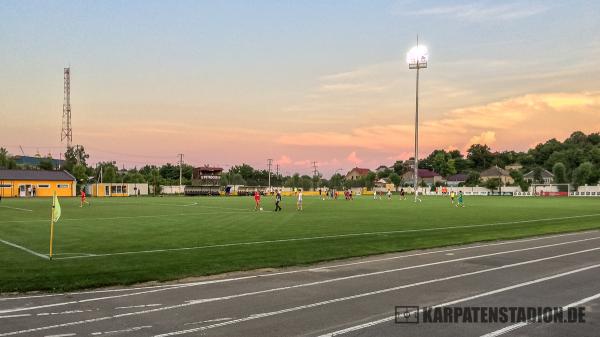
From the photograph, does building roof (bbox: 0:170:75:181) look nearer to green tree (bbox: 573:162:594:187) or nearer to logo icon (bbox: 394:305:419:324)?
logo icon (bbox: 394:305:419:324)

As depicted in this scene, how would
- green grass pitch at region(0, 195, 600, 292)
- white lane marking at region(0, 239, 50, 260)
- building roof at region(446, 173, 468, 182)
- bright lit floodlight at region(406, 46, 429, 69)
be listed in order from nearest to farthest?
green grass pitch at region(0, 195, 600, 292) → white lane marking at region(0, 239, 50, 260) → bright lit floodlight at region(406, 46, 429, 69) → building roof at region(446, 173, 468, 182)

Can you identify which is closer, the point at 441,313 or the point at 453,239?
the point at 441,313

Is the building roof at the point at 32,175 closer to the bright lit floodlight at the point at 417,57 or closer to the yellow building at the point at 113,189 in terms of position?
the yellow building at the point at 113,189

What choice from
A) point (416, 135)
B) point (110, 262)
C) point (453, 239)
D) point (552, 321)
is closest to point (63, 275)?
point (110, 262)

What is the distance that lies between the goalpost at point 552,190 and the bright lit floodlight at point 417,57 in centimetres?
5424

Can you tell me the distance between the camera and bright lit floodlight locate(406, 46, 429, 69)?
76.2 metres

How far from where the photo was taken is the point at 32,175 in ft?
291

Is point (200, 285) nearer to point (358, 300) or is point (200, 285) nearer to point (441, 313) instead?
point (358, 300)

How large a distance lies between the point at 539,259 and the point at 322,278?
25.4 feet

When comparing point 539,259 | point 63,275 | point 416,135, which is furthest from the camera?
point 416,135

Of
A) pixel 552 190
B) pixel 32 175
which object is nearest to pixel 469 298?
pixel 32 175

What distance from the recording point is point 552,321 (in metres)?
8.66

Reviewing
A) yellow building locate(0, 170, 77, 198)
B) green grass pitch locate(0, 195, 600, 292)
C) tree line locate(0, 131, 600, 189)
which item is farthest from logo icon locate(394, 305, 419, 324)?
tree line locate(0, 131, 600, 189)

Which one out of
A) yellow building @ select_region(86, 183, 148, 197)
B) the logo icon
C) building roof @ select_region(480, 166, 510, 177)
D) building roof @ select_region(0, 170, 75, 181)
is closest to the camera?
the logo icon
